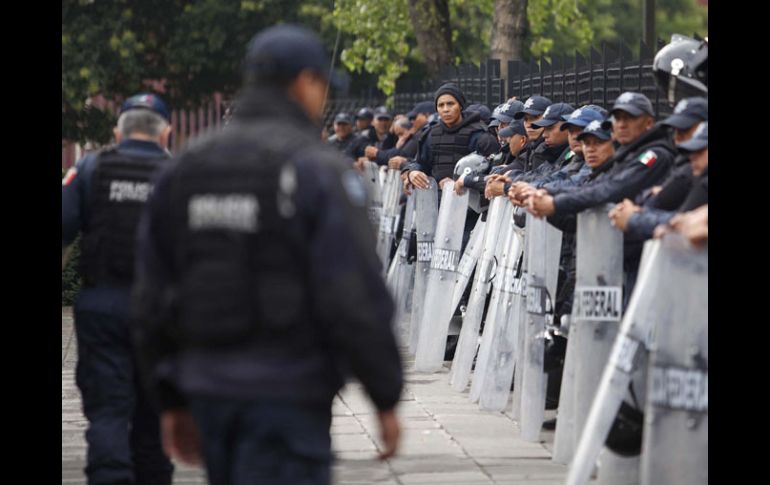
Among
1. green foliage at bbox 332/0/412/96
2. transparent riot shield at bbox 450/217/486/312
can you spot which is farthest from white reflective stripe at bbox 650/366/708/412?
green foliage at bbox 332/0/412/96

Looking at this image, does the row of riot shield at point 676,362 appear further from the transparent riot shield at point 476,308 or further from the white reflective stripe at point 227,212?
the transparent riot shield at point 476,308

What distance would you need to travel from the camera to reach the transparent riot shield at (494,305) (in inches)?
423

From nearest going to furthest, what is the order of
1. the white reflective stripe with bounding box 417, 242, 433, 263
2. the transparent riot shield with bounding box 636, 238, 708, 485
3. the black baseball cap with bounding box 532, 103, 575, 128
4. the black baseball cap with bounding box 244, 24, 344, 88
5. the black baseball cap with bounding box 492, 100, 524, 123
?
the black baseball cap with bounding box 244, 24, 344, 88, the transparent riot shield with bounding box 636, 238, 708, 485, the black baseball cap with bounding box 532, 103, 575, 128, the black baseball cap with bounding box 492, 100, 524, 123, the white reflective stripe with bounding box 417, 242, 433, 263

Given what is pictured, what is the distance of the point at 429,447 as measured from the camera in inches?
371

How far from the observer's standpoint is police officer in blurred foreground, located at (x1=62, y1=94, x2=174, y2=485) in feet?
24.1

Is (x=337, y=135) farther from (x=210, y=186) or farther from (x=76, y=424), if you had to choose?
(x=210, y=186)

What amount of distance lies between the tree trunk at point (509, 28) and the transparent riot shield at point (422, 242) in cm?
857

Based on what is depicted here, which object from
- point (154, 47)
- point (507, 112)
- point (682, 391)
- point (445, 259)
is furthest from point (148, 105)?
point (154, 47)

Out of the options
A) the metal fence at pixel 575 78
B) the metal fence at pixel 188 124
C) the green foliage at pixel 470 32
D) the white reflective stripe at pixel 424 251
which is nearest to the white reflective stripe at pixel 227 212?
the metal fence at pixel 575 78

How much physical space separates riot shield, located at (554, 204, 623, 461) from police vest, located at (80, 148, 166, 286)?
6.90 feet

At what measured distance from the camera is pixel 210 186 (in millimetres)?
4715

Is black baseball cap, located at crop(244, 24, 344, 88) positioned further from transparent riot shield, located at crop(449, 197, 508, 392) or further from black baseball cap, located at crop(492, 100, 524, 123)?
black baseball cap, located at crop(492, 100, 524, 123)
